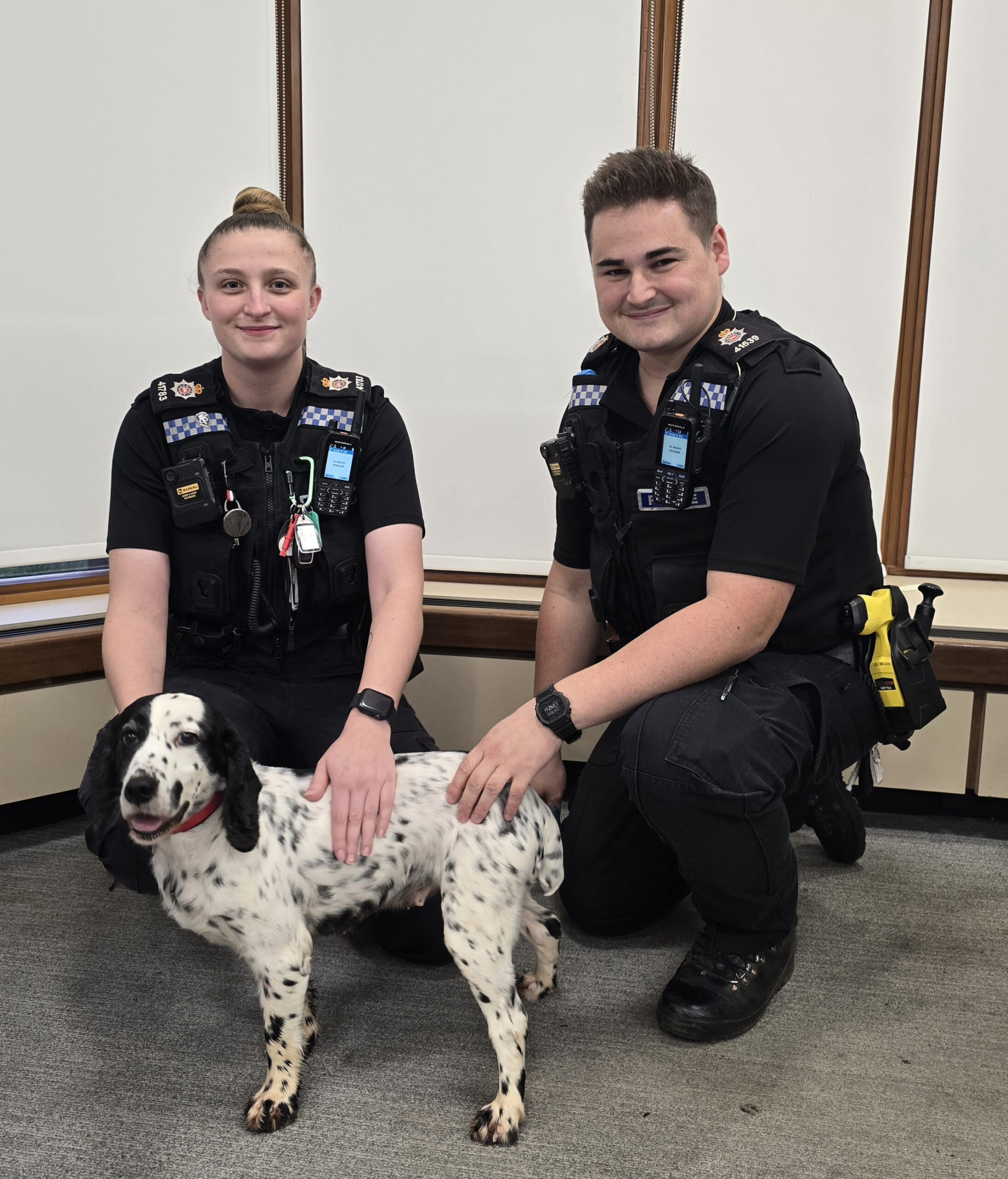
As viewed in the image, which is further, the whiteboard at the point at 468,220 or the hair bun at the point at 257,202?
the whiteboard at the point at 468,220

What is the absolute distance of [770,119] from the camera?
9.64ft

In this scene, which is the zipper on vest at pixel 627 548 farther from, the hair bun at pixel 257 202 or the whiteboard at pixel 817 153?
the whiteboard at pixel 817 153

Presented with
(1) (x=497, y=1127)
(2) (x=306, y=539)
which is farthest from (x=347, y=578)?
(1) (x=497, y=1127)

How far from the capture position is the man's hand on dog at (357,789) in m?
1.58

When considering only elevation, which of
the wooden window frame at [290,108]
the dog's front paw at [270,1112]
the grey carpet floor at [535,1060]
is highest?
the wooden window frame at [290,108]

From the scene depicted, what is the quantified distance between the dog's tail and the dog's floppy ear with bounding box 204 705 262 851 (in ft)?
1.49

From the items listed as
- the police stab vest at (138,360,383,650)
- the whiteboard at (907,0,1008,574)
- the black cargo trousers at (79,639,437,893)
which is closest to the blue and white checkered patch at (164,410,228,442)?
the police stab vest at (138,360,383,650)

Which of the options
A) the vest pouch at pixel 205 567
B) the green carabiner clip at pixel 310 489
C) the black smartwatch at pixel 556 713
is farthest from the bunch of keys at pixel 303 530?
the black smartwatch at pixel 556 713

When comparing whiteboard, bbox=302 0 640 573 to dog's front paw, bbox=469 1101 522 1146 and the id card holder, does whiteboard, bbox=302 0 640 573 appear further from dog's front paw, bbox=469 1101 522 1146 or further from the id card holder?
dog's front paw, bbox=469 1101 522 1146

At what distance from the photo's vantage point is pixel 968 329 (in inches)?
118

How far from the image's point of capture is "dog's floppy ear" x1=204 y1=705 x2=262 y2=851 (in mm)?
1497

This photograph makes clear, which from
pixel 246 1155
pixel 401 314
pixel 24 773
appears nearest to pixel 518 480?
pixel 401 314

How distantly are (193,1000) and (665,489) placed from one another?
4.36 feet

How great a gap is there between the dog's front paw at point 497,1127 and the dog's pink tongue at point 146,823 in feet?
2.23
